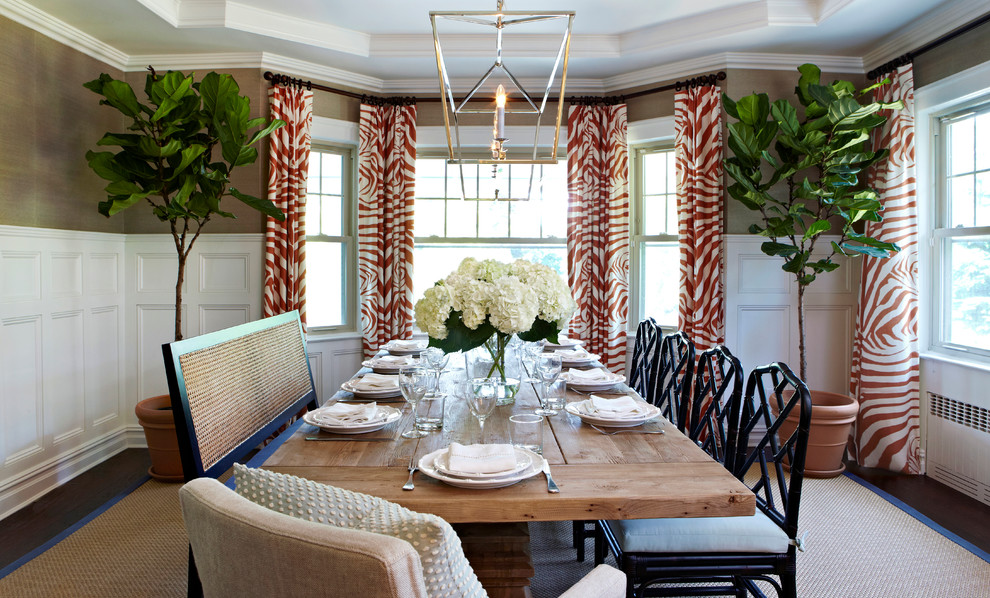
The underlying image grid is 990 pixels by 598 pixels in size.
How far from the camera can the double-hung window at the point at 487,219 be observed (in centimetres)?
478

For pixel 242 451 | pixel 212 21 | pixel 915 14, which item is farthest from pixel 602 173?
pixel 242 451

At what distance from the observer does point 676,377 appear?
8.59 feet

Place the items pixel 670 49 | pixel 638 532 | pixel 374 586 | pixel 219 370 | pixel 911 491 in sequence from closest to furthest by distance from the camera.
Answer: pixel 374 586, pixel 638 532, pixel 219 370, pixel 911 491, pixel 670 49

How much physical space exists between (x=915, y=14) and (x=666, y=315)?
226 cm

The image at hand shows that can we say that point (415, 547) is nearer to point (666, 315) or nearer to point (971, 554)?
point (971, 554)

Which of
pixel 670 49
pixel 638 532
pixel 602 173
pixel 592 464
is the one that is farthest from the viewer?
pixel 602 173

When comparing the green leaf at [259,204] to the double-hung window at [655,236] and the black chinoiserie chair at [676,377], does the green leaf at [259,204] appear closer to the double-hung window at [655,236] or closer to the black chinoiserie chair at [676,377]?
the black chinoiserie chair at [676,377]

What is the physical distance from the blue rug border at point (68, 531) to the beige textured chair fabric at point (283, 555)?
7.13ft

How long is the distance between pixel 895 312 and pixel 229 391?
3.49 meters

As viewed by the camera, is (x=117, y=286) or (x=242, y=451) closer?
(x=242, y=451)

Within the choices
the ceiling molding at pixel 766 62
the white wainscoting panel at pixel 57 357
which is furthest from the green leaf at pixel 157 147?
the ceiling molding at pixel 766 62

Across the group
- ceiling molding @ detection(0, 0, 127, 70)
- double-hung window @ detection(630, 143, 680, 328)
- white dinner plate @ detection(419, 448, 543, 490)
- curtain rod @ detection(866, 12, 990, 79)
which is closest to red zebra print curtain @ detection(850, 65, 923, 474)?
curtain rod @ detection(866, 12, 990, 79)

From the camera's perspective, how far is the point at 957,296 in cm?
349

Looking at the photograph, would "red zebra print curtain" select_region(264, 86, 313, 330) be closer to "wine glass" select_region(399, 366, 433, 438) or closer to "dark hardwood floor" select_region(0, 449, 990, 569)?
"dark hardwood floor" select_region(0, 449, 990, 569)
